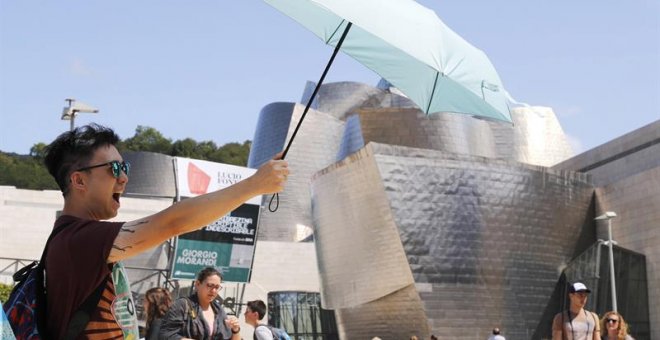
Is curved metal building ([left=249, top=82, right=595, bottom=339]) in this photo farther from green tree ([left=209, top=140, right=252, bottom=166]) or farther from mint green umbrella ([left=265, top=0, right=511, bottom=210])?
green tree ([left=209, top=140, right=252, bottom=166])

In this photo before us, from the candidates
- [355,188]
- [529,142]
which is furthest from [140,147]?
[355,188]

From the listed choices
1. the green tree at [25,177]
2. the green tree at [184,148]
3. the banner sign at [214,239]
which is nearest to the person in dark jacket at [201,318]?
the banner sign at [214,239]

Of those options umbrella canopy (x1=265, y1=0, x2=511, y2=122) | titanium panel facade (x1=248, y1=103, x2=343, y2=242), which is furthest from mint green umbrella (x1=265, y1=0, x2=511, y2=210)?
titanium panel facade (x1=248, y1=103, x2=343, y2=242)

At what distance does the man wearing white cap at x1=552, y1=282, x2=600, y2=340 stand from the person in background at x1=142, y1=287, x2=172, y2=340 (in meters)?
3.10

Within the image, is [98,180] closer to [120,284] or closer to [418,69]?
[120,284]

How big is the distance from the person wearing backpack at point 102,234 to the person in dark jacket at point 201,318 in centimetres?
260

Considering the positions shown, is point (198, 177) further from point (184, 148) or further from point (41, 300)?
point (184, 148)

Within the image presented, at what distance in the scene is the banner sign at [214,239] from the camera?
3059cm

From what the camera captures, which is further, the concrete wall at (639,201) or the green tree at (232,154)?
the green tree at (232,154)

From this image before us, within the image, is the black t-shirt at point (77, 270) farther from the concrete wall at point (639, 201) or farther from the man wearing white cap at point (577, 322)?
the concrete wall at point (639, 201)

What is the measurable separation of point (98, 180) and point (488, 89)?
6.90 ft

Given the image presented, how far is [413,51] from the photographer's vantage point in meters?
3.55

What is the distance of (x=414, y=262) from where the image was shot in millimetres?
29172

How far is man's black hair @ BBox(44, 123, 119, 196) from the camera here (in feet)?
→ 8.47
